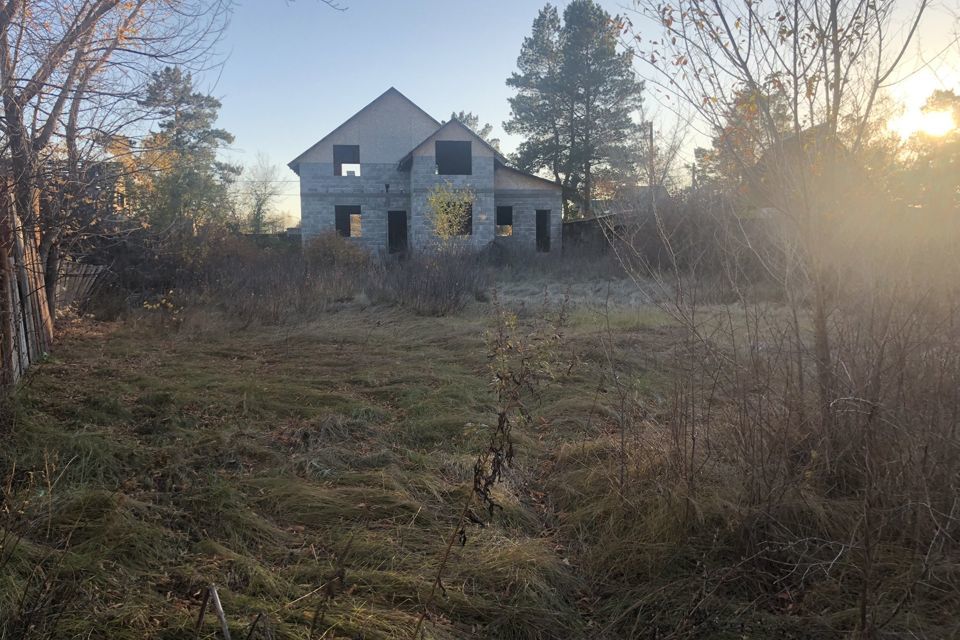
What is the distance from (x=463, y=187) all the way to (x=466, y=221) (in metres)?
1.33

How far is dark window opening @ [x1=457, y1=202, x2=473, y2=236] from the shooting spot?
23859 mm

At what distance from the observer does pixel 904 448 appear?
9.56 ft

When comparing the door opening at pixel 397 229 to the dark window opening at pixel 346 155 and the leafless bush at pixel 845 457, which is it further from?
the leafless bush at pixel 845 457

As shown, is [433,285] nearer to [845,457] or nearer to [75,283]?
[75,283]

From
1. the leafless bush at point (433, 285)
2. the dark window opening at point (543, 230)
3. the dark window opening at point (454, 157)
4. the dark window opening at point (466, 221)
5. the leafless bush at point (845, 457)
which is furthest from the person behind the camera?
the dark window opening at point (543, 230)

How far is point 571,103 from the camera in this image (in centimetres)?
3306

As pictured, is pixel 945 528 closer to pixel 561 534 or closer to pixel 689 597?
pixel 689 597

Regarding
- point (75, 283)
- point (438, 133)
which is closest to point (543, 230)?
point (438, 133)

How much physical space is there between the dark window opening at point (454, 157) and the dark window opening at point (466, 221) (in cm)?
190

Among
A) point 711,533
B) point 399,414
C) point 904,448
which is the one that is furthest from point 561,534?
point 399,414

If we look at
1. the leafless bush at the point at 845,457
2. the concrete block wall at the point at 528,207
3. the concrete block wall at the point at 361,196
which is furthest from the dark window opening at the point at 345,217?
the leafless bush at the point at 845,457

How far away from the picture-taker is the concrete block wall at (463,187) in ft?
83.8

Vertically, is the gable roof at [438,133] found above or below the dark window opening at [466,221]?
above

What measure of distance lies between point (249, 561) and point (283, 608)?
0.55 metres
